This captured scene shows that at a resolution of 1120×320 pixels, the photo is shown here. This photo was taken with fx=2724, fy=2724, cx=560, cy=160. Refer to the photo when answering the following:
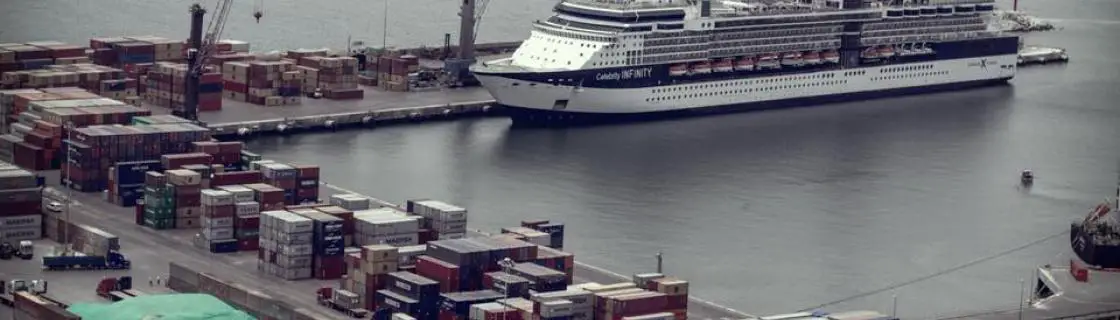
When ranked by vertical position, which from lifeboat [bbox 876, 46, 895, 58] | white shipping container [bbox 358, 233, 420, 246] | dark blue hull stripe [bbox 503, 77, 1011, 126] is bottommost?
white shipping container [bbox 358, 233, 420, 246]

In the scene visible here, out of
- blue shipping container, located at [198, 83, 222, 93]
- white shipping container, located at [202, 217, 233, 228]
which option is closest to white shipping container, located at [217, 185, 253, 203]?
white shipping container, located at [202, 217, 233, 228]

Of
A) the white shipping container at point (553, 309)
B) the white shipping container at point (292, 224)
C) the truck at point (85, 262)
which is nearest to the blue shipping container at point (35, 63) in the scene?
the truck at point (85, 262)

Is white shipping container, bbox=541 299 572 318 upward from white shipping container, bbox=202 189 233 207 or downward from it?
downward

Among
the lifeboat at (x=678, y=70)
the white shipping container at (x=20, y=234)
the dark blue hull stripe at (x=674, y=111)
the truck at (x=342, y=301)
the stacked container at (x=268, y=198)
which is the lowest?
the truck at (x=342, y=301)

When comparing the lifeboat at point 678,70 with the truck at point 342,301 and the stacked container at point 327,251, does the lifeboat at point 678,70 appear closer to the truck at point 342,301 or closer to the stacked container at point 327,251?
the stacked container at point 327,251

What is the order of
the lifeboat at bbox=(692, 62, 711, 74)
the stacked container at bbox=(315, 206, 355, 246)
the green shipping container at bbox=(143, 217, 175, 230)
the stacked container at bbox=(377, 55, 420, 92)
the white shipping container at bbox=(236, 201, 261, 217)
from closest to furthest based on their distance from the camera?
the stacked container at bbox=(315, 206, 355, 246), the white shipping container at bbox=(236, 201, 261, 217), the green shipping container at bbox=(143, 217, 175, 230), the lifeboat at bbox=(692, 62, 711, 74), the stacked container at bbox=(377, 55, 420, 92)

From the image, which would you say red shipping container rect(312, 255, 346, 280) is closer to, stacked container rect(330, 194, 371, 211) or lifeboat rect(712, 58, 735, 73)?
stacked container rect(330, 194, 371, 211)

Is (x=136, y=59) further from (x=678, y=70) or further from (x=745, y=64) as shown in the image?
(x=745, y=64)
